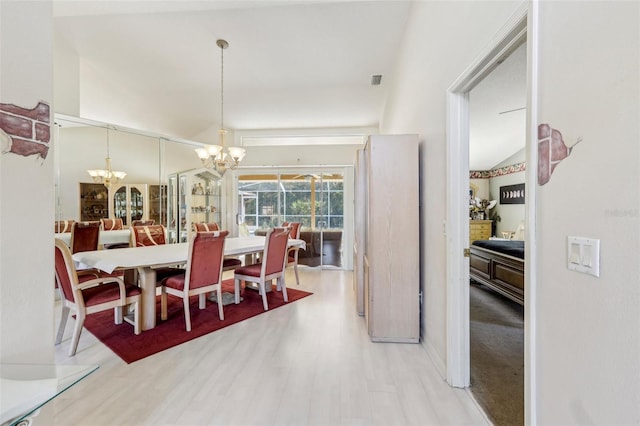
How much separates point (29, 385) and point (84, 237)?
11.6ft

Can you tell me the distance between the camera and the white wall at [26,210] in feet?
3.04

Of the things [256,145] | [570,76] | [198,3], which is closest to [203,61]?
[198,3]

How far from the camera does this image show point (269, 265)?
3301 millimetres

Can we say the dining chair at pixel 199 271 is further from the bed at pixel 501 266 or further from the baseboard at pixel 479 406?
the bed at pixel 501 266

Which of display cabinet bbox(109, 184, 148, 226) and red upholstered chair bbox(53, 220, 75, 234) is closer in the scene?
red upholstered chair bbox(53, 220, 75, 234)

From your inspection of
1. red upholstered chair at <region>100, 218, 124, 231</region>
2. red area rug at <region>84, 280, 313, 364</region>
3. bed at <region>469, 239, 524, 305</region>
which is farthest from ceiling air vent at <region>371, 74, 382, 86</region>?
red upholstered chair at <region>100, 218, 124, 231</region>

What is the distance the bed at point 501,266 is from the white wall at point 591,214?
237cm

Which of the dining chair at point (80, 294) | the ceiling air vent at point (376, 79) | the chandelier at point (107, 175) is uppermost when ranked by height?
the ceiling air vent at point (376, 79)

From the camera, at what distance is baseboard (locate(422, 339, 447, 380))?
188 cm

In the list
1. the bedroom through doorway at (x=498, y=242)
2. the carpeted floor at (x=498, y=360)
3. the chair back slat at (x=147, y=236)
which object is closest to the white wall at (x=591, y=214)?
the bedroom through doorway at (x=498, y=242)

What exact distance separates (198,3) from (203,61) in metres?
1.17

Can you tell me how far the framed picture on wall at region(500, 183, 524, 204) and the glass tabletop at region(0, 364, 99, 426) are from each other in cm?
716

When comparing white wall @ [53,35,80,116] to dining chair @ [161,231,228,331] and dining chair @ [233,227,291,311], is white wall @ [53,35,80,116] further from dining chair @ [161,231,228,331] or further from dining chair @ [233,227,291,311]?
dining chair @ [233,227,291,311]

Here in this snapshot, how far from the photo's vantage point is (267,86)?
4254 millimetres
